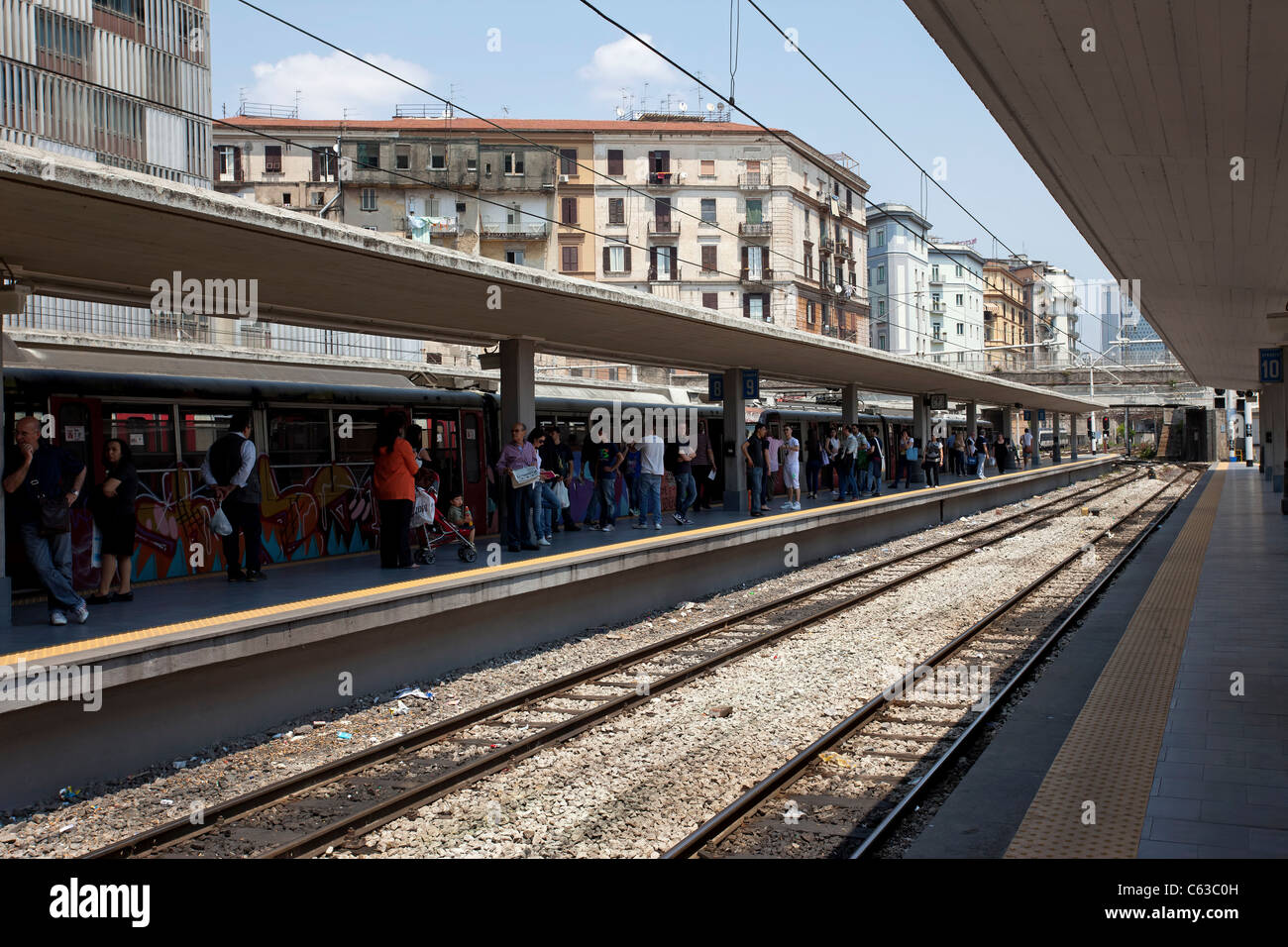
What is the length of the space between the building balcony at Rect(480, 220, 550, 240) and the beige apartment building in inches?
2.9

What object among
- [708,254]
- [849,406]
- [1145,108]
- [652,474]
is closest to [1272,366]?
[849,406]

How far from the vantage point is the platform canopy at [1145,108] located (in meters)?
6.38

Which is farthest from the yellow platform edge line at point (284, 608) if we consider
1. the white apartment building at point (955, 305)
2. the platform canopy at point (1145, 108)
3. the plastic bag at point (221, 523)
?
the white apartment building at point (955, 305)

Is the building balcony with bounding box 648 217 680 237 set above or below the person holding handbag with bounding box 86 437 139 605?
above

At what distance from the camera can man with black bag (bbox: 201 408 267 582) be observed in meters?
10.2

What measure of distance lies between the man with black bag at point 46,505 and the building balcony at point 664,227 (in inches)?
2320

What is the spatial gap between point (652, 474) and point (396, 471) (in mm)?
5640

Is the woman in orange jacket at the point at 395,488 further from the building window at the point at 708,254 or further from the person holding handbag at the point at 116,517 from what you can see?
the building window at the point at 708,254

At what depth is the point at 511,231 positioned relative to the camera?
6325cm

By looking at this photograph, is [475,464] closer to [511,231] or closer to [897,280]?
[511,231]

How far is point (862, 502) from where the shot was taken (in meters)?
22.6

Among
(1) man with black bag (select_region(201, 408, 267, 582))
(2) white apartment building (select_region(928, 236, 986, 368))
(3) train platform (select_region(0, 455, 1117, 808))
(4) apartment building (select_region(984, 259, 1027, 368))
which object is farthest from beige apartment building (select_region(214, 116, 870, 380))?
(1) man with black bag (select_region(201, 408, 267, 582))

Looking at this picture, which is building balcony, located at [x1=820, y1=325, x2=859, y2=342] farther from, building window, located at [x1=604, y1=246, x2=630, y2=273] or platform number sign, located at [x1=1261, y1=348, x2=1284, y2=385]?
platform number sign, located at [x1=1261, y1=348, x2=1284, y2=385]
